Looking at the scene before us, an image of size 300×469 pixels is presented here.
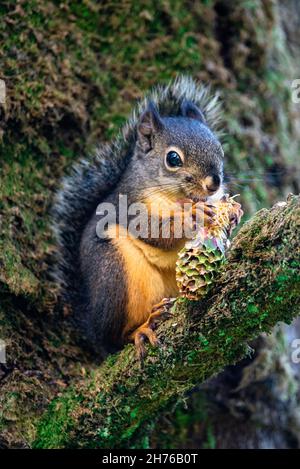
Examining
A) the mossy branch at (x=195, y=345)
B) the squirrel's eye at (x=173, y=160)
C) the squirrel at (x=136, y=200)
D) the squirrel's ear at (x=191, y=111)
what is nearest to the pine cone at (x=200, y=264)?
the mossy branch at (x=195, y=345)

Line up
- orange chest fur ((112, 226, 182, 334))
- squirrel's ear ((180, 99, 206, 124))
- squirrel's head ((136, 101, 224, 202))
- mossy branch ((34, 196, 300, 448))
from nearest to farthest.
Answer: mossy branch ((34, 196, 300, 448))
orange chest fur ((112, 226, 182, 334))
squirrel's head ((136, 101, 224, 202))
squirrel's ear ((180, 99, 206, 124))

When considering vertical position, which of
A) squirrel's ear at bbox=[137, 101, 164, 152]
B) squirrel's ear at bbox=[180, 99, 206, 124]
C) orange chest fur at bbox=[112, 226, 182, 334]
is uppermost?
squirrel's ear at bbox=[180, 99, 206, 124]

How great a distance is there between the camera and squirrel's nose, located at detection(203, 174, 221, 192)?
2020 mm

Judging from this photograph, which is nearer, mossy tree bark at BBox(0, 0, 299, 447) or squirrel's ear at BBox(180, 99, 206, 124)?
mossy tree bark at BBox(0, 0, 299, 447)

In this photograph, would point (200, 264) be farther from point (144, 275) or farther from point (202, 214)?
point (144, 275)

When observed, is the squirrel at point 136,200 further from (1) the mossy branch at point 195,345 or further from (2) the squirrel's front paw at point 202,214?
(1) the mossy branch at point 195,345

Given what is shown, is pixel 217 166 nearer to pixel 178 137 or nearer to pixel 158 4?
pixel 178 137

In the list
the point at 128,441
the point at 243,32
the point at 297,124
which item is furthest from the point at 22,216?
the point at 297,124

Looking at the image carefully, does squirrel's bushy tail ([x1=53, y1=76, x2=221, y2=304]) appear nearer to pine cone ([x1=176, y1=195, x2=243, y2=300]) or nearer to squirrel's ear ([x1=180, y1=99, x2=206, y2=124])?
squirrel's ear ([x1=180, y1=99, x2=206, y2=124])

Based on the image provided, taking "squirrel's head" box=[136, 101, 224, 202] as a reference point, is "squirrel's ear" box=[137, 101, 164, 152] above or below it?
above

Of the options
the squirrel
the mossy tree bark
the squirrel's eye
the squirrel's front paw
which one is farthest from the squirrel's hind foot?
the squirrel's eye

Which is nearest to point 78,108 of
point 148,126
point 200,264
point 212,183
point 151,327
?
point 148,126

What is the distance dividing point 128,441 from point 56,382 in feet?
0.91

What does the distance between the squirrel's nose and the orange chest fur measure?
0.72 ft
